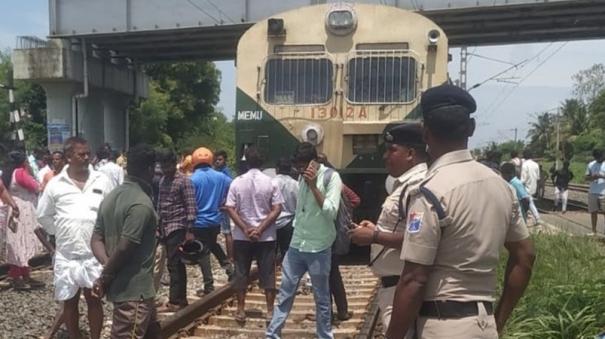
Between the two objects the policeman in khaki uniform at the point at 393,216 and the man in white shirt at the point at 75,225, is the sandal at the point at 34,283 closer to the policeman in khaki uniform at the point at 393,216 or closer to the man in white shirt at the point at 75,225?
the man in white shirt at the point at 75,225

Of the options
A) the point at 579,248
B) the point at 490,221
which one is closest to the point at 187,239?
the point at 579,248

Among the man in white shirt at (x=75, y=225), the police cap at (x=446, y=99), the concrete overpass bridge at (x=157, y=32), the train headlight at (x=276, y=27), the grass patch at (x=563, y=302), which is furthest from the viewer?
the concrete overpass bridge at (x=157, y=32)

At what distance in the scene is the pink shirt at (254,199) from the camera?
7.07 meters

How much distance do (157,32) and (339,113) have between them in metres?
17.0

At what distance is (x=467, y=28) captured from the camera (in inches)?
1001

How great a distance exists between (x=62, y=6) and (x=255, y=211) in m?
21.3

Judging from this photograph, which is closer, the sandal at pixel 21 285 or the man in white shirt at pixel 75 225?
the man in white shirt at pixel 75 225

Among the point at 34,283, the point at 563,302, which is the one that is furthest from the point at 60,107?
the point at 563,302

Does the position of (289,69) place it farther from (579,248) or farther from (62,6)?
(62,6)

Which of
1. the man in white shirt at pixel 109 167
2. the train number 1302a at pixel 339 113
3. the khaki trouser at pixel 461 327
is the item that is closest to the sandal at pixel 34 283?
the man in white shirt at pixel 109 167

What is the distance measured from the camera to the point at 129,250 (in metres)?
4.61

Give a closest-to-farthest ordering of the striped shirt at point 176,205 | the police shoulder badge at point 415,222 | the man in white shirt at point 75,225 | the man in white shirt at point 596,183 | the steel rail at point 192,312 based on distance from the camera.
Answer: the police shoulder badge at point 415,222 < the man in white shirt at point 75,225 < the steel rail at point 192,312 < the striped shirt at point 176,205 < the man in white shirt at point 596,183

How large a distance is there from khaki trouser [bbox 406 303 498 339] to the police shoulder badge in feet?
1.29

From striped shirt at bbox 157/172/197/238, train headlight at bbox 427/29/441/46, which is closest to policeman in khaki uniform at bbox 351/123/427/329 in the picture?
striped shirt at bbox 157/172/197/238
